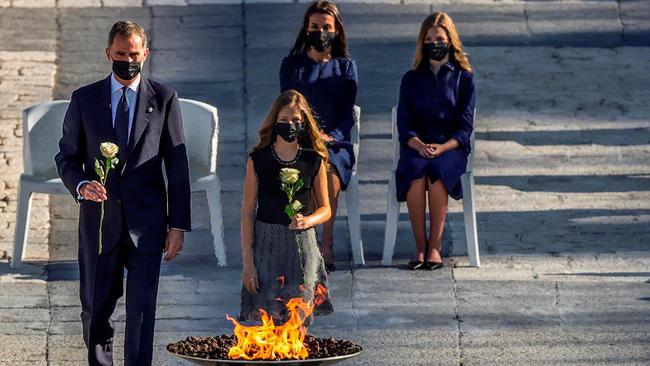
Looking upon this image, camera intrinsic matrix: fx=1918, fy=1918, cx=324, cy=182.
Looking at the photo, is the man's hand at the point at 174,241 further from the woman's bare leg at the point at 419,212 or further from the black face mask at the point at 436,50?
the black face mask at the point at 436,50

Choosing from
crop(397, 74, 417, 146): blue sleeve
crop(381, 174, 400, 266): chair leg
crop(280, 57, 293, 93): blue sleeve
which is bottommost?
crop(381, 174, 400, 266): chair leg

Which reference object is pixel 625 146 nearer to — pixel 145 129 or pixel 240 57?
pixel 240 57

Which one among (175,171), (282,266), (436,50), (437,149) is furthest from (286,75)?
(175,171)

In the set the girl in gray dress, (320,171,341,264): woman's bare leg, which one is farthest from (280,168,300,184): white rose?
(320,171,341,264): woman's bare leg

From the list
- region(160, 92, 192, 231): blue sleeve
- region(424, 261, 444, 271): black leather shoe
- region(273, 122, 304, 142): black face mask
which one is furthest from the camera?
region(424, 261, 444, 271): black leather shoe

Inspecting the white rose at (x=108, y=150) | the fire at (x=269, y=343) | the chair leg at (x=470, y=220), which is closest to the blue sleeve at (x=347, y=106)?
the chair leg at (x=470, y=220)

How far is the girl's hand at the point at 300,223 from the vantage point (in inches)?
385

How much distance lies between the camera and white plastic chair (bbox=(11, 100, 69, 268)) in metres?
12.1

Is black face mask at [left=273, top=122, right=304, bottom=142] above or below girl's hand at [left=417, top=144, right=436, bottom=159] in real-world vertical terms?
above

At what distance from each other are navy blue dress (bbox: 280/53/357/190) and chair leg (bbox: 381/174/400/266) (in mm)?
294

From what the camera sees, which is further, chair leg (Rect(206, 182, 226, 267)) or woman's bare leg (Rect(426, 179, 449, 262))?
chair leg (Rect(206, 182, 226, 267))

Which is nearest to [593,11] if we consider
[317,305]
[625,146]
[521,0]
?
[521,0]

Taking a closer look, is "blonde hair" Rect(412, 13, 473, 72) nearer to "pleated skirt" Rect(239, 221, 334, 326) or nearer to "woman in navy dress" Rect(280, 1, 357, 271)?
"woman in navy dress" Rect(280, 1, 357, 271)

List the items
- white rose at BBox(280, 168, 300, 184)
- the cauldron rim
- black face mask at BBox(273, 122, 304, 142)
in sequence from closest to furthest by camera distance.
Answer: the cauldron rim → white rose at BBox(280, 168, 300, 184) → black face mask at BBox(273, 122, 304, 142)
